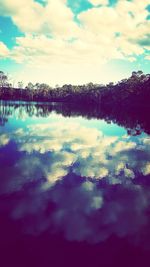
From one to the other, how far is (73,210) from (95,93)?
126229 mm

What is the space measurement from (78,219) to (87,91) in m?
139

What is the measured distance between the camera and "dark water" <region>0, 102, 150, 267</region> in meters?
6.65

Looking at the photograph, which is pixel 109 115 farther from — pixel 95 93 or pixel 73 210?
pixel 95 93

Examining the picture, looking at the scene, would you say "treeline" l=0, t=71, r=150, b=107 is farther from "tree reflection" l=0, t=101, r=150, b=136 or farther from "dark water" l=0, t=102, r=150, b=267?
"dark water" l=0, t=102, r=150, b=267

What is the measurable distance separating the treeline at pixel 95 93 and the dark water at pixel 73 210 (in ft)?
228

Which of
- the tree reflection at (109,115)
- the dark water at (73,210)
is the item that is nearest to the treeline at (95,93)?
the tree reflection at (109,115)

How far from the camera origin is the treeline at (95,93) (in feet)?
288

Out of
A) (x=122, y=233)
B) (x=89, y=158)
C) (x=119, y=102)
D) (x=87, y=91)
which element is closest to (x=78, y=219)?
(x=122, y=233)

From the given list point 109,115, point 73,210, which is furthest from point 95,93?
point 73,210

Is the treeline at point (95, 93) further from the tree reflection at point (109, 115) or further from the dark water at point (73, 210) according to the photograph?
the dark water at point (73, 210)

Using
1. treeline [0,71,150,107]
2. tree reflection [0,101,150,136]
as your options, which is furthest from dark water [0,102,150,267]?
treeline [0,71,150,107]

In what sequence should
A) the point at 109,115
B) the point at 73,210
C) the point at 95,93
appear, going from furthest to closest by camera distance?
the point at 95,93 → the point at 109,115 → the point at 73,210

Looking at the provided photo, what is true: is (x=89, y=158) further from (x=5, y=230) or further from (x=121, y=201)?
(x=5, y=230)

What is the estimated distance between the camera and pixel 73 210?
30.4ft
